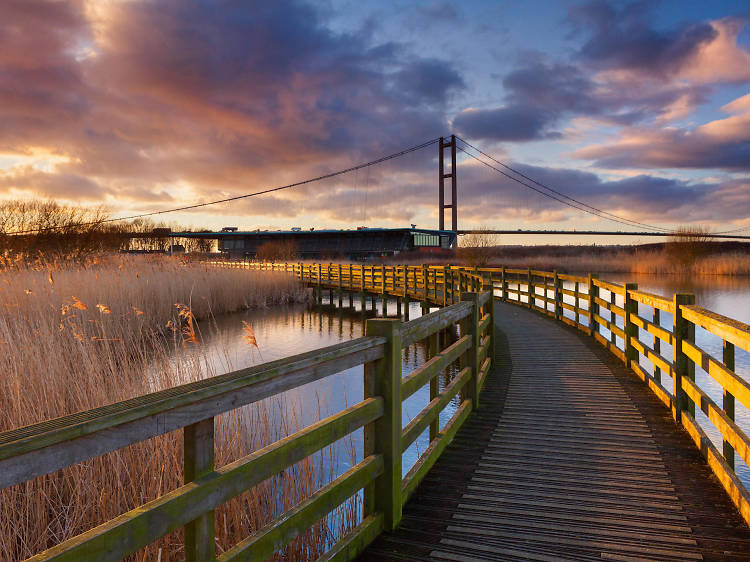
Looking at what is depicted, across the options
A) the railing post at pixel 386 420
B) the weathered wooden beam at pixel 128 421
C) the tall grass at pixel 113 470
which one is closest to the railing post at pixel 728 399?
the railing post at pixel 386 420

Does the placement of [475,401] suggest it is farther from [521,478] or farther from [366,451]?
[366,451]

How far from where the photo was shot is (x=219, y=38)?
37969mm

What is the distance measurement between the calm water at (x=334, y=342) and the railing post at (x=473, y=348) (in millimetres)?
859

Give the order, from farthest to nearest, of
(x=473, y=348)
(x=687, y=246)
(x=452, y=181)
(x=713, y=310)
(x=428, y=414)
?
(x=452, y=181) < (x=687, y=246) < (x=713, y=310) < (x=473, y=348) < (x=428, y=414)

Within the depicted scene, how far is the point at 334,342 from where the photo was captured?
16766 millimetres

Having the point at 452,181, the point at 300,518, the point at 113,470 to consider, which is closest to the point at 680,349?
the point at 300,518

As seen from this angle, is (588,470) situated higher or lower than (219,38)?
lower

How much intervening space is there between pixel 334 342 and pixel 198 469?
15115 mm

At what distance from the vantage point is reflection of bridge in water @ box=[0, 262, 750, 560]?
61.6 inches

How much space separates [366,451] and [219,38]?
4130cm

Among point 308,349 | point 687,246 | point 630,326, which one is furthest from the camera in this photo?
point 687,246

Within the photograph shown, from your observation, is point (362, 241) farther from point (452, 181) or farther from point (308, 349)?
point (308, 349)

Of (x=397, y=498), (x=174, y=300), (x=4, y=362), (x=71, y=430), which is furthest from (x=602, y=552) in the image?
(x=174, y=300)

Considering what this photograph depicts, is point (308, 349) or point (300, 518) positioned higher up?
point (300, 518)
